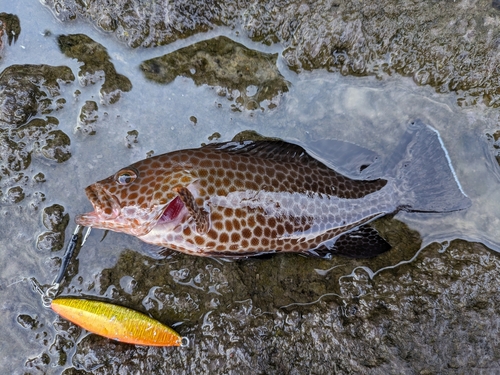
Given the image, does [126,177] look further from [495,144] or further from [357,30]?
[495,144]

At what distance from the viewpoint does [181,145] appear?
14.6 ft

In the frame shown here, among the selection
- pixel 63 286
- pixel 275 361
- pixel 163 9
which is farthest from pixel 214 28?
pixel 275 361

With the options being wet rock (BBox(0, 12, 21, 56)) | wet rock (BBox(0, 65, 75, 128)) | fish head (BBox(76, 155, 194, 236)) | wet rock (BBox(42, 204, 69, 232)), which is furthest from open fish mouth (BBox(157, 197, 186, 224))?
wet rock (BBox(0, 12, 21, 56))

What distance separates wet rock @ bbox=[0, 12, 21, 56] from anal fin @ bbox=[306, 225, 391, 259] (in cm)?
435

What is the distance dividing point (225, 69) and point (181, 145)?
3.54 ft

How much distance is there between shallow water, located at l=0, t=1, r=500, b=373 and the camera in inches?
161

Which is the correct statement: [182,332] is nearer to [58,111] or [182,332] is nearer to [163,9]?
[58,111]

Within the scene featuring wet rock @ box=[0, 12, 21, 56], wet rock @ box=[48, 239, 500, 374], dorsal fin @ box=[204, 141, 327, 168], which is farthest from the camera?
wet rock @ box=[0, 12, 21, 56]

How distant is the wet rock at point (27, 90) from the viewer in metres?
4.16

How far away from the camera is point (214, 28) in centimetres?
443

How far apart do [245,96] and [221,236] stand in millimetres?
1819

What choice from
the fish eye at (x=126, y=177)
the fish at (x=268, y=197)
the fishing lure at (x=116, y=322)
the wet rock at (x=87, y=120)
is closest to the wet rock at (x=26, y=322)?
the fishing lure at (x=116, y=322)

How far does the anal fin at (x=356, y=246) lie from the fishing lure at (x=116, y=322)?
5.97 feet

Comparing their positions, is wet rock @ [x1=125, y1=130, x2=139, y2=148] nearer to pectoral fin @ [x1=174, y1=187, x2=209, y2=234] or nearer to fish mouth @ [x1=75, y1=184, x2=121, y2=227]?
fish mouth @ [x1=75, y1=184, x2=121, y2=227]
